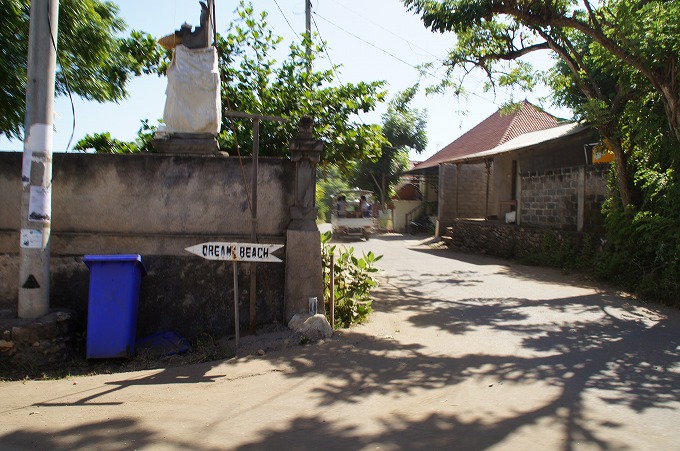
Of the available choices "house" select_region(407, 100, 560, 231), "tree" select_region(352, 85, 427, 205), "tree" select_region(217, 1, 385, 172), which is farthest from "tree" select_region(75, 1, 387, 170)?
"tree" select_region(352, 85, 427, 205)

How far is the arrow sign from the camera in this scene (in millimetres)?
5781

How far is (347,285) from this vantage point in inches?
→ 300

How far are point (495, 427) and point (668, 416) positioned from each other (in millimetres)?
1430

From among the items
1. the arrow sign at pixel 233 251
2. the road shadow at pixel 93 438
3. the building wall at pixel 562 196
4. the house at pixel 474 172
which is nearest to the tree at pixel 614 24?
the building wall at pixel 562 196

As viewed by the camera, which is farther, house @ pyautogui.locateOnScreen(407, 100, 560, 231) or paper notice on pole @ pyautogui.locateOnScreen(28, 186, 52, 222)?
house @ pyautogui.locateOnScreen(407, 100, 560, 231)

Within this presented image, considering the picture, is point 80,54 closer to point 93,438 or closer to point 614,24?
point 93,438

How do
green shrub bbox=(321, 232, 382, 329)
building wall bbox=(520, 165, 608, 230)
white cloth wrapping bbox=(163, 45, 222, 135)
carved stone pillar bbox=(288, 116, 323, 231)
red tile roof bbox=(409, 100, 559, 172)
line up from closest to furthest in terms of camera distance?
carved stone pillar bbox=(288, 116, 323, 231)
white cloth wrapping bbox=(163, 45, 222, 135)
green shrub bbox=(321, 232, 382, 329)
building wall bbox=(520, 165, 608, 230)
red tile roof bbox=(409, 100, 559, 172)

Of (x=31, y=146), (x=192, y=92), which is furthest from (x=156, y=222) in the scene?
(x=192, y=92)

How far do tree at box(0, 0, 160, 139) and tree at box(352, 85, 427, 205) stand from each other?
21.7 metres

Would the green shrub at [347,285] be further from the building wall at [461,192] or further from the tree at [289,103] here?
the building wall at [461,192]

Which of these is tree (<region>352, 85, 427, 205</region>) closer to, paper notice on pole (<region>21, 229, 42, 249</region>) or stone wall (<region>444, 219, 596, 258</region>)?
stone wall (<region>444, 219, 596, 258</region>)

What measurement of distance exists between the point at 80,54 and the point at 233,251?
5.36 m

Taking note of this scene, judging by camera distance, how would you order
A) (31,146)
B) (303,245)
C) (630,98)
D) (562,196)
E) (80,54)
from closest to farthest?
(31,146) → (303,245) → (80,54) → (630,98) → (562,196)

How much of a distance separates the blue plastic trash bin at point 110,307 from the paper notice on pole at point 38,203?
673 mm
